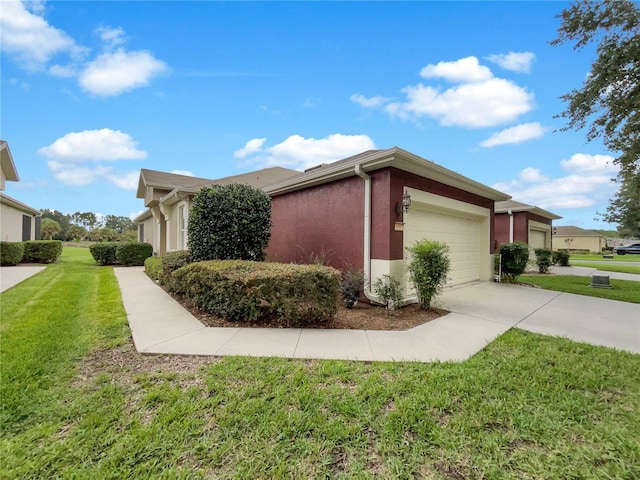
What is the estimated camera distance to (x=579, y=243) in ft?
140

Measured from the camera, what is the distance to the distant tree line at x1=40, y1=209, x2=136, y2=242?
37.7 metres

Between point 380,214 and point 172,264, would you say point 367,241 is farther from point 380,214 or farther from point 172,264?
point 172,264

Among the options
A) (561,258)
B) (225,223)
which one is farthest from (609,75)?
(561,258)

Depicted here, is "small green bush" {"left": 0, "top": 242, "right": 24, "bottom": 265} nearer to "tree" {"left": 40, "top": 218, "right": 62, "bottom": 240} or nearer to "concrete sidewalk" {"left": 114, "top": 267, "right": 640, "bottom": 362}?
"concrete sidewalk" {"left": 114, "top": 267, "right": 640, "bottom": 362}

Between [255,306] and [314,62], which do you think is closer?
[255,306]

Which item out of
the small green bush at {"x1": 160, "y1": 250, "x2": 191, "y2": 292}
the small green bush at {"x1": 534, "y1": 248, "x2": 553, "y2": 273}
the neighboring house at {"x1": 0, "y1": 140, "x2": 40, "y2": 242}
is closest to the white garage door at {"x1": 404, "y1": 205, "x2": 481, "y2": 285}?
the small green bush at {"x1": 160, "y1": 250, "x2": 191, "y2": 292}

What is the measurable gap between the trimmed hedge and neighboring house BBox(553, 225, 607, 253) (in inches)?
2003

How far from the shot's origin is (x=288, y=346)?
151 inches

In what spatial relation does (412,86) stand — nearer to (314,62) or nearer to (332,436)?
(314,62)

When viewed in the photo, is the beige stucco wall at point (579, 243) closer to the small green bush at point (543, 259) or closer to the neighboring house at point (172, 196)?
the small green bush at point (543, 259)

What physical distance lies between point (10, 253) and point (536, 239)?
27690mm

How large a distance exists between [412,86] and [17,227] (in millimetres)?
24213

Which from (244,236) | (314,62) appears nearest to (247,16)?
(314,62)

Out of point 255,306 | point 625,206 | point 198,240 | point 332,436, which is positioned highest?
point 625,206
